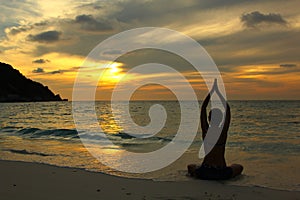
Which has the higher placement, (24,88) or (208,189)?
(24,88)

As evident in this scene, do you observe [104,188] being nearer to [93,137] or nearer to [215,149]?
[215,149]

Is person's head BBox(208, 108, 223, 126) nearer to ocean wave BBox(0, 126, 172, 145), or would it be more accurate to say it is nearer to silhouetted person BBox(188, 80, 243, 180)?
silhouetted person BBox(188, 80, 243, 180)

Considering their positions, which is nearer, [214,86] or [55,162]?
[214,86]

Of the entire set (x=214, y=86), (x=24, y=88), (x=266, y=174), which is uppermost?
(x=24, y=88)

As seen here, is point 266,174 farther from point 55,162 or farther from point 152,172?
point 55,162

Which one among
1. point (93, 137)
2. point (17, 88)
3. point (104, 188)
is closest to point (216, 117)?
point (104, 188)

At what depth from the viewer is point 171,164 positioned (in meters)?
12.7

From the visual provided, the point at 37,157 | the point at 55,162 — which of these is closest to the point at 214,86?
the point at 55,162

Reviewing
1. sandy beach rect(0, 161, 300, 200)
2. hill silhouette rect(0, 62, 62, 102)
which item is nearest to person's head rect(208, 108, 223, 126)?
sandy beach rect(0, 161, 300, 200)

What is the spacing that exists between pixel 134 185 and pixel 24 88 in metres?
164

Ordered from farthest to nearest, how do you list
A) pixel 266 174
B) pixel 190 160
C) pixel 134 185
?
pixel 190 160, pixel 266 174, pixel 134 185

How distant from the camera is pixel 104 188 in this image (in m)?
8.37

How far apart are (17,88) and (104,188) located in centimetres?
15899

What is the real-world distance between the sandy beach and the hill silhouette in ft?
467
